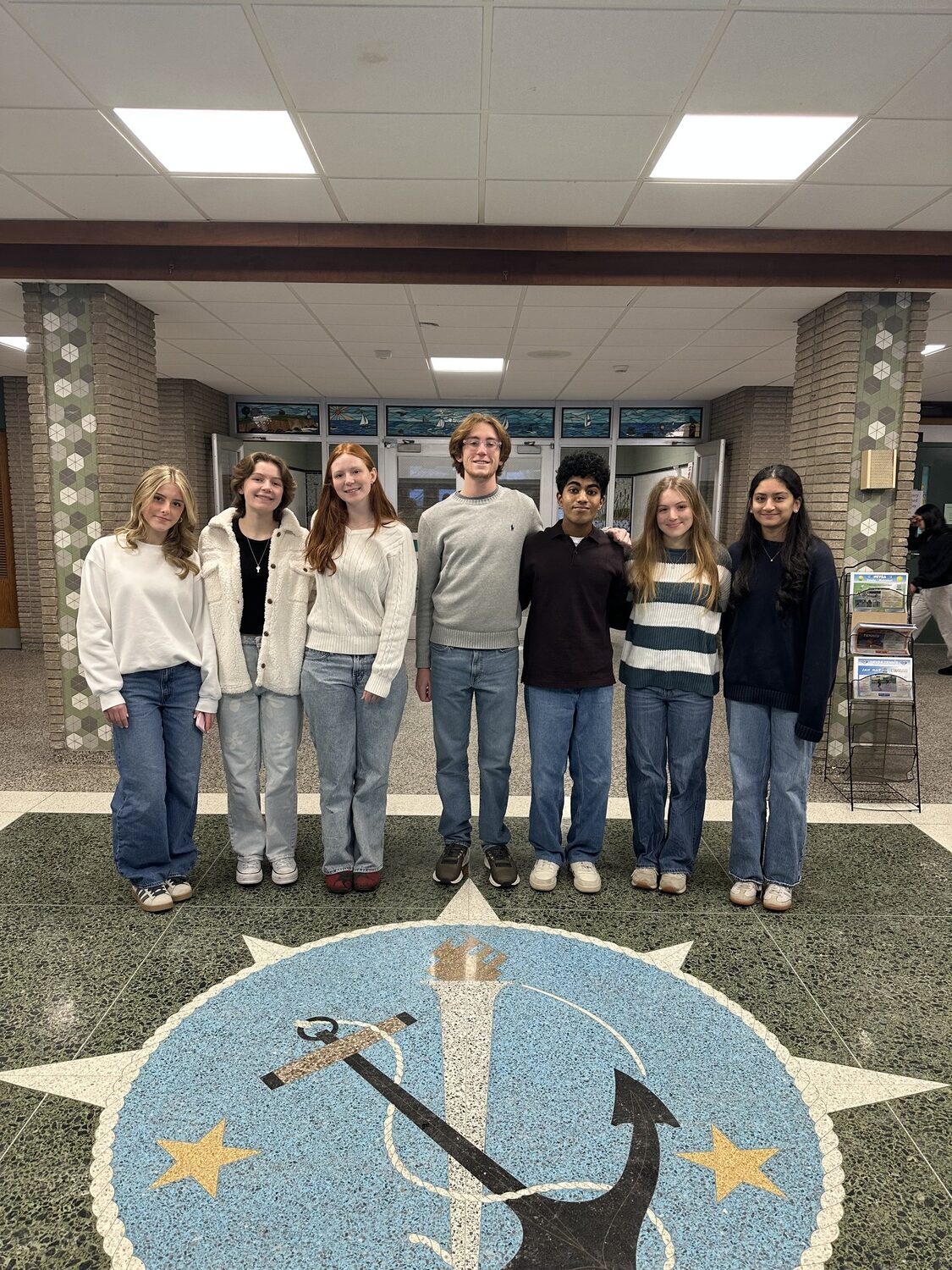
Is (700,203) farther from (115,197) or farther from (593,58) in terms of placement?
(115,197)

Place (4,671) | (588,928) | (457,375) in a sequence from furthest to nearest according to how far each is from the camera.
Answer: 1. (457,375)
2. (4,671)
3. (588,928)

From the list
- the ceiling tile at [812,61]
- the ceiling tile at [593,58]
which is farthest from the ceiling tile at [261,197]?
the ceiling tile at [812,61]

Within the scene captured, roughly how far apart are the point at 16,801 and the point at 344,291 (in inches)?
147

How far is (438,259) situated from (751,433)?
5330 mm

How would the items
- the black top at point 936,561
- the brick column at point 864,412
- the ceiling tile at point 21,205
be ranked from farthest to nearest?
1. the black top at point 936,561
2. the brick column at point 864,412
3. the ceiling tile at point 21,205

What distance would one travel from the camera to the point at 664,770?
323 centimetres

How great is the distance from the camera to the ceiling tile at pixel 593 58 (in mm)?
2621

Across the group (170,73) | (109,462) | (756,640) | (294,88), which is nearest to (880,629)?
(756,640)

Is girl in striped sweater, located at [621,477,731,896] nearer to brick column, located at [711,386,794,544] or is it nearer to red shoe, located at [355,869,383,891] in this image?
red shoe, located at [355,869,383,891]

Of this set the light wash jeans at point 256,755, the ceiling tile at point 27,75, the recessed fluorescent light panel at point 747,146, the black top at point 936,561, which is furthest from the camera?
the black top at point 936,561

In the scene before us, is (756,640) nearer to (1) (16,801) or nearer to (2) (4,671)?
(1) (16,801)

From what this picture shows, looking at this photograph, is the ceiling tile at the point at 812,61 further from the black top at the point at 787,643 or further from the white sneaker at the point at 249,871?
the white sneaker at the point at 249,871

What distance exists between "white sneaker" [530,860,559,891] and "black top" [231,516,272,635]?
1491 millimetres

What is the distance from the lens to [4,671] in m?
7.75
